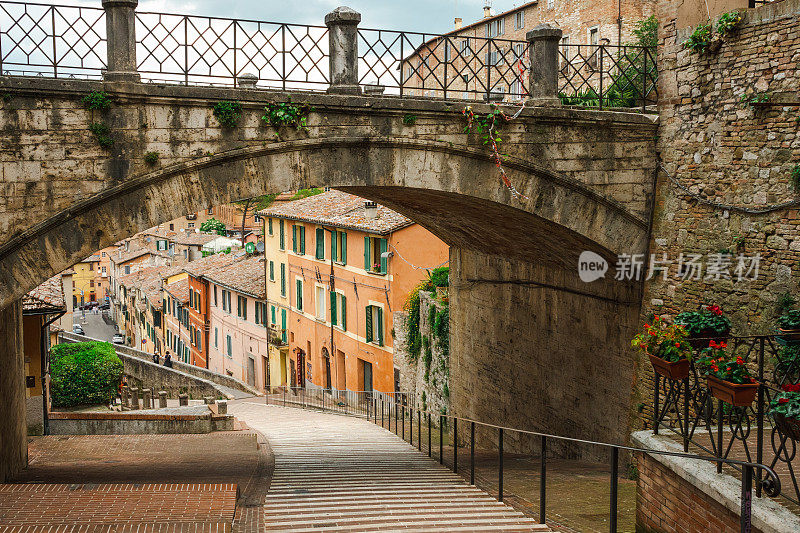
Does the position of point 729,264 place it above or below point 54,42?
below

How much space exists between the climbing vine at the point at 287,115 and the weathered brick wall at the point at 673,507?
191 inches

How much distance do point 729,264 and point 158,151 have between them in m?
6.29

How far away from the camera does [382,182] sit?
925cm

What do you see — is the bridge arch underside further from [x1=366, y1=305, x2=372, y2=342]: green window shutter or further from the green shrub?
[x1=366, y1=305, x2=372, y2=342]: green window shutter

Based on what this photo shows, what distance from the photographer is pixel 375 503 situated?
7.94 m

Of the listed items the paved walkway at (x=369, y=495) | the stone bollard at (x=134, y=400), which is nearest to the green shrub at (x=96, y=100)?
the paved walkway at (x=369, y=495)

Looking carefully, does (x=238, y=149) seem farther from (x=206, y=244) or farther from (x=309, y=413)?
(x=206, y=244)

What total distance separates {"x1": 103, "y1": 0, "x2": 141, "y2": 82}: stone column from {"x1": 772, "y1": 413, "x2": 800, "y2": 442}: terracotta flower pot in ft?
21.9

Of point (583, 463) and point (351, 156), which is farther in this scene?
point (583, 463)

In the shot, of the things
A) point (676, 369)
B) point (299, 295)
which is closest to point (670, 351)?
point (676, 369)

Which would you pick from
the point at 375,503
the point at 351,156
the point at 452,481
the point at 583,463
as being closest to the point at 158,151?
the point at 351,156

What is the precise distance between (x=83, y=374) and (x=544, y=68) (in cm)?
2029

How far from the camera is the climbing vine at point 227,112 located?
8.53 meters

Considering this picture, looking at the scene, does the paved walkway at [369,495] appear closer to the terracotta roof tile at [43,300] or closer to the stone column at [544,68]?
the stone column at [544,68]
